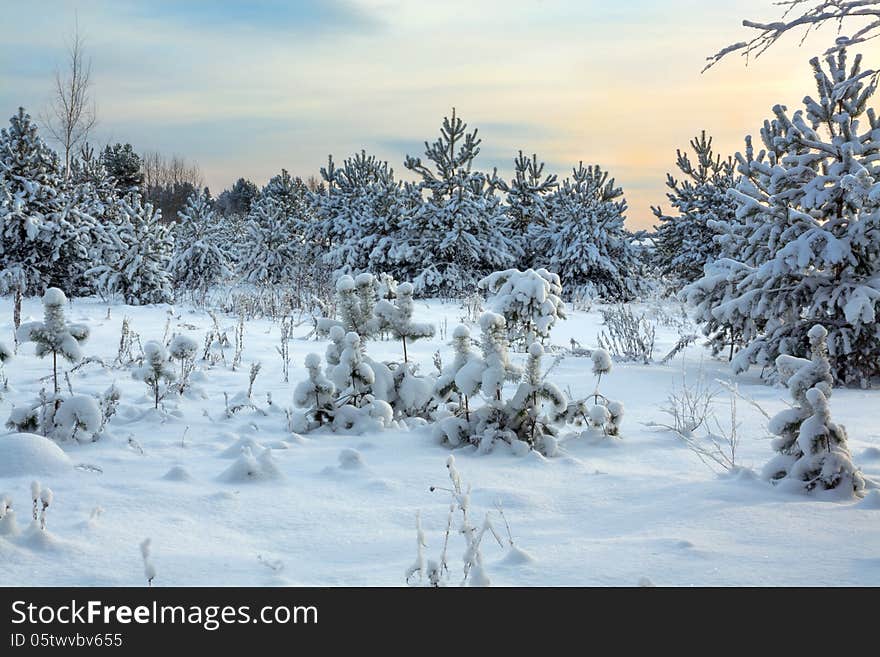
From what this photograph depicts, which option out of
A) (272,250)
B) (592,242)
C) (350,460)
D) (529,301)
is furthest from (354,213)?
(350,460)

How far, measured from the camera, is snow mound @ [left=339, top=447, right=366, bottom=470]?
12.6 feet

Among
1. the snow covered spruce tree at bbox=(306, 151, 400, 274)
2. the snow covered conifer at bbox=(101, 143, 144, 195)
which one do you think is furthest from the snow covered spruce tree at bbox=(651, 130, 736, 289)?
the snow covered conifer at bbox=(101, 143, 144, 195)

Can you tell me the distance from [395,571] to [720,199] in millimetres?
18629

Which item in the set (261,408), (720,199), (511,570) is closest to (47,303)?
(261,408)

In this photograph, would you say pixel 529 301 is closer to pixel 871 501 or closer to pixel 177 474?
pixel 871 501

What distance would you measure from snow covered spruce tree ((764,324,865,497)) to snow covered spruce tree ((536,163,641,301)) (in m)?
16.4

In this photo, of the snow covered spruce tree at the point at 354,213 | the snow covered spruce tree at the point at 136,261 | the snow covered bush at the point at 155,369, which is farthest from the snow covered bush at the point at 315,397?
the snow covered spruce tree at the point at 354,213

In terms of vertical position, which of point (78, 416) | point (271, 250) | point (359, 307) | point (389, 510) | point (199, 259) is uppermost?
point (271, 250)

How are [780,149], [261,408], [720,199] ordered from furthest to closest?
1. [720,199]
2. [780,149]
3. [261,408]

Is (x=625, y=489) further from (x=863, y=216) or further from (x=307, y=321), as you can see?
(x=307, y=321)

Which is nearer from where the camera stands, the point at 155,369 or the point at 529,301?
the point at 155,369

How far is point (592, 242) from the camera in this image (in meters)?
20.0

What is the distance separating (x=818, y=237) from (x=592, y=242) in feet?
43.7

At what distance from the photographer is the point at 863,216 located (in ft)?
22.2
